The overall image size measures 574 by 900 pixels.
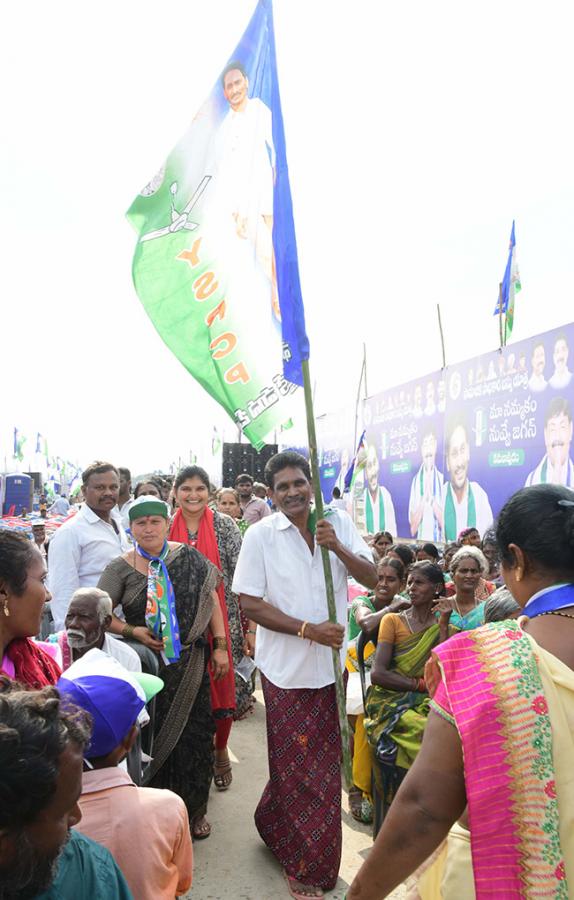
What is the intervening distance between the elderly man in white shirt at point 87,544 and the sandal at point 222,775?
1.39m

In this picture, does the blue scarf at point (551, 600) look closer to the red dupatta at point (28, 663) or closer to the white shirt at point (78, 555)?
the red dupatta at point (28, 663)

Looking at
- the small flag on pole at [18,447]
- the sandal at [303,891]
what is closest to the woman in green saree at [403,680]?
the sandal at [303,891]

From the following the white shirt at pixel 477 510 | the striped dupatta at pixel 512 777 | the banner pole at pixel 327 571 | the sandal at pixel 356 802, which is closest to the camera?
the striped dupatta at pixel 512 777

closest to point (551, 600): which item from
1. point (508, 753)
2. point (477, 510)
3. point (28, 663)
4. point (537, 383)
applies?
point (508, 753)

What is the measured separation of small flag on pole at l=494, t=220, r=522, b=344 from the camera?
10.7 metres

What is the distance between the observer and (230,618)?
16.4ft

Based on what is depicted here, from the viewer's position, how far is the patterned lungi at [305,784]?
3037 mm

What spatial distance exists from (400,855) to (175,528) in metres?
3.24

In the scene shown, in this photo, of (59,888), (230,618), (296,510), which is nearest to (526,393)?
(230,618)

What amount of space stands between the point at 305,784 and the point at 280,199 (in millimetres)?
2710

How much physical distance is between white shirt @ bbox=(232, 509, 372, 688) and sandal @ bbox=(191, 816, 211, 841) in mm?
1025

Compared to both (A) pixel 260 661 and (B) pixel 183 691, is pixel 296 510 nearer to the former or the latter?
(A) pixel 260 661

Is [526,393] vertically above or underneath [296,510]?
above

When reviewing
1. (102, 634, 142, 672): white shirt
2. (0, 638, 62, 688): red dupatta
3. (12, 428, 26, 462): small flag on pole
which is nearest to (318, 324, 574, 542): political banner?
(102, 634, 142, 672): white shirt
